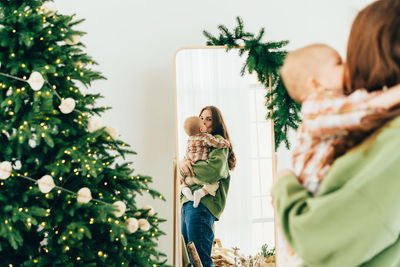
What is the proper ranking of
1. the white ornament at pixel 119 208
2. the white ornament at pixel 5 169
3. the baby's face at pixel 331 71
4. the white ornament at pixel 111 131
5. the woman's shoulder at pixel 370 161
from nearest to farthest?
the woman's shoulder at pixel 370 161
the baby's face at pixel 331 71
the white ornament at pixel 5 169
the white ornament at pixel 119 208
the white ornament at pixel 111 131

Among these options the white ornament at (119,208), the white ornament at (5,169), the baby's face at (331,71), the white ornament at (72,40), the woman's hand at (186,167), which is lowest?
the white ornament at (119,208)

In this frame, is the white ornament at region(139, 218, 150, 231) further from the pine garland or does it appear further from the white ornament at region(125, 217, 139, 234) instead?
the pine garland

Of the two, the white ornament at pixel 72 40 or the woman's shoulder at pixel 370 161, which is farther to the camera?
the white ornament at pixel 72 40

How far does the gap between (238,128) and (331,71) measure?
1.38 m

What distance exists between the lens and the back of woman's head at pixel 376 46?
0.89 meters

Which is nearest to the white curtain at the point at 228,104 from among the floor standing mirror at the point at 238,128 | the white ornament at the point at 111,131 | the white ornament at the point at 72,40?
the floor standing mirror at the point at 238,128

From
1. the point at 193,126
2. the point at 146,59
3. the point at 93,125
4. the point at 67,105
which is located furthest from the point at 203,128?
the point at 67,105

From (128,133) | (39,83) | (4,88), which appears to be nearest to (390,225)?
(39,83)

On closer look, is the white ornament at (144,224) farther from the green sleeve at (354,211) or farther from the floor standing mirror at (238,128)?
the green sleeve at (354,211)

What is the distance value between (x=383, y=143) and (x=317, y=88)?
26 centimetres

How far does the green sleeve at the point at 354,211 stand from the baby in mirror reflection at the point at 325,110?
0.05 m

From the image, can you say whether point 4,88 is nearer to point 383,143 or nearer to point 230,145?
point 230,145

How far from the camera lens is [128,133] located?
2.64m

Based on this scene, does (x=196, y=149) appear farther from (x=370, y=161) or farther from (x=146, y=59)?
(x=370, y=161)
